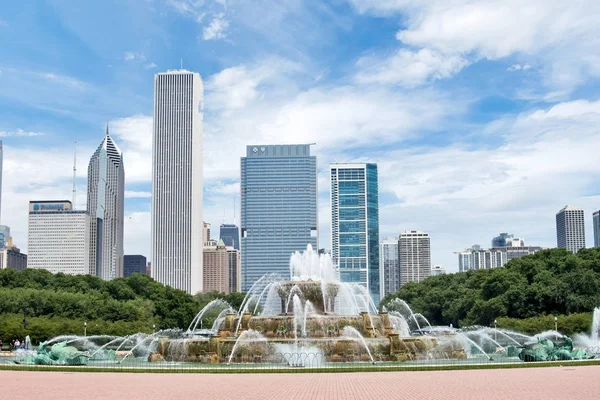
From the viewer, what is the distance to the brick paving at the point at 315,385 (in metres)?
20.5

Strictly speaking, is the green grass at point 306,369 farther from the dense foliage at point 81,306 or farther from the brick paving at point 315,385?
the dense foliage at point 81,306

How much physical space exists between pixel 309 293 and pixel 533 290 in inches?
1224

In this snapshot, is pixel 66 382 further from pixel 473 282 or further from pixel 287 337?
pixel 473 282

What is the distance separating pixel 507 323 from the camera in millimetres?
63156

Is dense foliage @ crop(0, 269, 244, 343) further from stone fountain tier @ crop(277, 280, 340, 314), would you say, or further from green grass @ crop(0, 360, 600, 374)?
green grass @ crop(0, 360, 600, 374)

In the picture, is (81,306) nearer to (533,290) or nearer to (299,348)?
(299,348)

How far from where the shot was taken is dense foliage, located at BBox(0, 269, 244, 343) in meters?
60.0

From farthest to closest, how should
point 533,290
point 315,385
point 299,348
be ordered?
point 533,290 → point 299,348 → point 315,385

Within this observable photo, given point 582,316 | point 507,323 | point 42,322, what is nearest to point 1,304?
point 42,322

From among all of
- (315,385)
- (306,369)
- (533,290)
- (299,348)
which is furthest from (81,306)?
(315,385)

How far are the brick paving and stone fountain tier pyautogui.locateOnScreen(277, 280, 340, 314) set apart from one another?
1653 cm

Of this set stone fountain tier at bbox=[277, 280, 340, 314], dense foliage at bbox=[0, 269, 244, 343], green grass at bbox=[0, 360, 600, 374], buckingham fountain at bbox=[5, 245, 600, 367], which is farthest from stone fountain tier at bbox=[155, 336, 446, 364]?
dense foliage at bbox=[0, 269, 244, 343]

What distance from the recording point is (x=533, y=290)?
67.3m

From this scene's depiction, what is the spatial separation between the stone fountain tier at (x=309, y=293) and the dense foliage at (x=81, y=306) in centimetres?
2330
